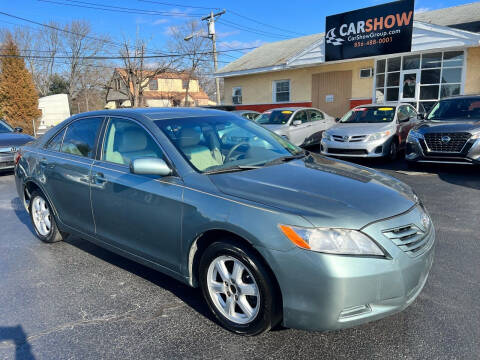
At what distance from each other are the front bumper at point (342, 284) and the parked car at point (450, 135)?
5948mm

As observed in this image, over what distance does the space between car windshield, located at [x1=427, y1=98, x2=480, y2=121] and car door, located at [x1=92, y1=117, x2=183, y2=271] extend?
24.5 ft

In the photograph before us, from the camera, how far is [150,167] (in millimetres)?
2809

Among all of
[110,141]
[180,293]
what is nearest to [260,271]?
[180,293]

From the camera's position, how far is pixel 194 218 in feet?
8.73

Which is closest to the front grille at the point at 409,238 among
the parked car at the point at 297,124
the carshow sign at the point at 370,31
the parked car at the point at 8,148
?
the parked car at the point at 297,124

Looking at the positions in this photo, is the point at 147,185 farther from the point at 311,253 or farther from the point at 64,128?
the point at 64,128

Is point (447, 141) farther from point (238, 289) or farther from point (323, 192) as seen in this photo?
point (238, 289)

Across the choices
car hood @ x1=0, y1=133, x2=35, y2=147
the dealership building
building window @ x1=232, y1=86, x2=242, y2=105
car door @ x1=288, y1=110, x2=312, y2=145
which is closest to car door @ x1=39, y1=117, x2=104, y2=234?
car hood @ x1=0, y1=133, x2=35, y2=147

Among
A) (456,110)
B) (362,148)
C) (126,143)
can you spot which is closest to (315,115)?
(362,148)

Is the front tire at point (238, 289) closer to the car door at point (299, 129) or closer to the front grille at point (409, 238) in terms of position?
the front grille at point (409, 238)

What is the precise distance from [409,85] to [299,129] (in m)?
6.48

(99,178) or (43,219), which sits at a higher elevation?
(99,178)

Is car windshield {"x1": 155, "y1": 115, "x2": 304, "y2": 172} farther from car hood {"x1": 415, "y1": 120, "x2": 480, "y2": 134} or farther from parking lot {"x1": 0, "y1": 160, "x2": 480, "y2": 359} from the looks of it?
car hood {"x1": 415, "y1": 120, "x2": 480, "y2": 134}

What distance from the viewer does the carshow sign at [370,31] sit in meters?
13.6
